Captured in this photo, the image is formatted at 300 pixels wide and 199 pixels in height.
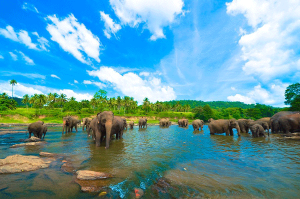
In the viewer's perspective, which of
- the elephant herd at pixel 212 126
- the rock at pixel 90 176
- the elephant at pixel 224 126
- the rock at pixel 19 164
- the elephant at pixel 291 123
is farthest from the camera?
the elephant at pixel 224 126

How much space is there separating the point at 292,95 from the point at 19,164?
6925 cm

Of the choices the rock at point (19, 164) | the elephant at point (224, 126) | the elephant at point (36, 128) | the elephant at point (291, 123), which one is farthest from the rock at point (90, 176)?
the elephant at point (291, 123)

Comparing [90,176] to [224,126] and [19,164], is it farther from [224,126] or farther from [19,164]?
[224,126]

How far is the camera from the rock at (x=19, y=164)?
5.67 meters

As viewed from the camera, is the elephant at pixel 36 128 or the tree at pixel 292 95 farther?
the tree at pixel 292 95

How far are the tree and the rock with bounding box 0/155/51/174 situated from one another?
63.7 metres

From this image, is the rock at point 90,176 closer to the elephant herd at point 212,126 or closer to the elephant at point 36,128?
the elephant herd at point 212,126

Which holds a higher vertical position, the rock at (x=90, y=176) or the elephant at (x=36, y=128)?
the elephant at (x=36, y=128)

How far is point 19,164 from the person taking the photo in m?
6.14

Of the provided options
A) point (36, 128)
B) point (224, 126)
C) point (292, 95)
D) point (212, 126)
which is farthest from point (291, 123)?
point (292, 95)

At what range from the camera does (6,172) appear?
552 cm

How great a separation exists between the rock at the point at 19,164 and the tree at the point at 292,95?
6366 centimetres

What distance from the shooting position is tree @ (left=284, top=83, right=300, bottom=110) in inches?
1727

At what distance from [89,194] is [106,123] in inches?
256
